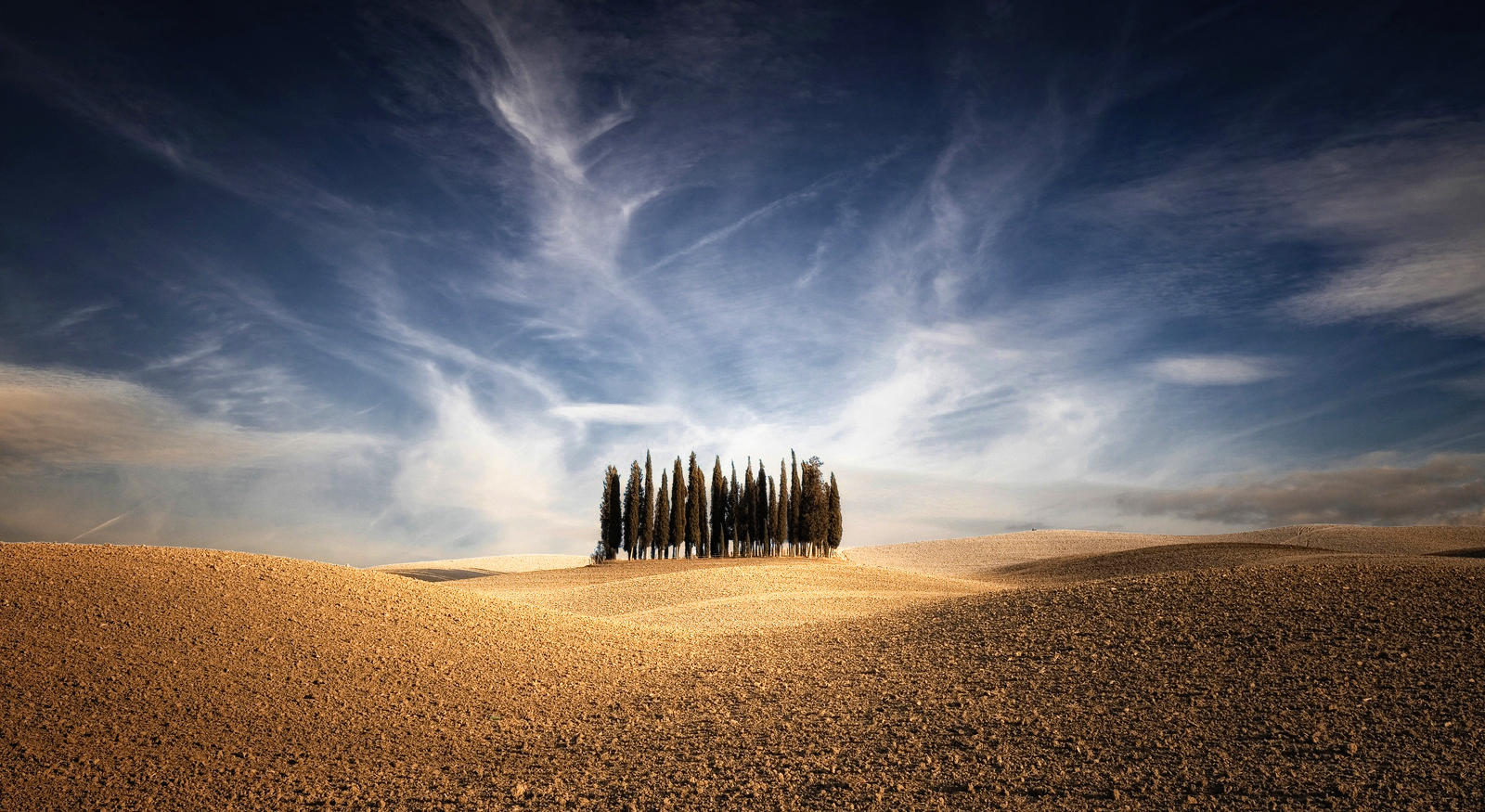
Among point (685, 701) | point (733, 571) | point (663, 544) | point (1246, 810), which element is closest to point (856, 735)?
point (685, 701)

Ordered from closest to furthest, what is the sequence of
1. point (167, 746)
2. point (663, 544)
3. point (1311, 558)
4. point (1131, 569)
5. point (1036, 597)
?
point (167, 746) → point (1036, 597) → point (1311, 558) → point (1131, 569) → point (663, 544)

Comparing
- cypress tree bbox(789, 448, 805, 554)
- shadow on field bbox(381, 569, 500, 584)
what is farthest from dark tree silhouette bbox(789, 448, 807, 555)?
shadow on field bbox(381, 569, 500, 584)

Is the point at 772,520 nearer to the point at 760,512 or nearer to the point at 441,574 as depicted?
the point at 760,512

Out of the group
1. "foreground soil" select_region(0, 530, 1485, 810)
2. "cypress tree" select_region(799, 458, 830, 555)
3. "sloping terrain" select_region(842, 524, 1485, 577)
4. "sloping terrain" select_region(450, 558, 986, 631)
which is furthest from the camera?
"cypress tree" select_region(799, 458, 830, 555)

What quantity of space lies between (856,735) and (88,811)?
6.91m

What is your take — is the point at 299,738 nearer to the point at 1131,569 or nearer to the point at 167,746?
the point at 167,746

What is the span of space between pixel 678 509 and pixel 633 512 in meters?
2.30

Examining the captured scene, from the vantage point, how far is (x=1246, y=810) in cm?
590

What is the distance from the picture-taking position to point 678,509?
39.9 metres

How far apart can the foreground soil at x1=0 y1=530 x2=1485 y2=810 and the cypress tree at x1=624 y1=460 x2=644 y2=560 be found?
26.3 m

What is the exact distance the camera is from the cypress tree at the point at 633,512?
1563 inches

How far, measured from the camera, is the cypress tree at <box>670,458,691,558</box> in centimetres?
3950

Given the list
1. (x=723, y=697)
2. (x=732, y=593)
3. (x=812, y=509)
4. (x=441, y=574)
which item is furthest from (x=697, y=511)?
(x=723, y=697)

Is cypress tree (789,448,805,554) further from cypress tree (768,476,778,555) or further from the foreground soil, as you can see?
the foreground soil
